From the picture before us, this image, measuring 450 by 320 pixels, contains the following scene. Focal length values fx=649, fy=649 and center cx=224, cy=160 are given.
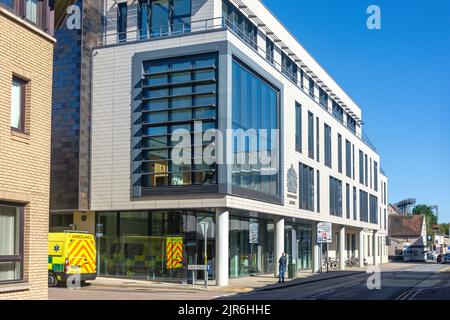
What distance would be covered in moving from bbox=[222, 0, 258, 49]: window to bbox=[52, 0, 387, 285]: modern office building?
12 centimetres

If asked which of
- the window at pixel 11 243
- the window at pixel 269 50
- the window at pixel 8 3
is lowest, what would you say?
the window at pixel 11 243

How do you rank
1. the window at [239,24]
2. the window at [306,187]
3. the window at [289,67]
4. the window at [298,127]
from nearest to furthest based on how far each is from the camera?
the window at [239,24], the window at [298,127], the window at [306,187], the window at [289,67]

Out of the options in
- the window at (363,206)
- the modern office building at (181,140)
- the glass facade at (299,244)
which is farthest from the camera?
the window at (363,206)

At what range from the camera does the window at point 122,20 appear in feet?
123

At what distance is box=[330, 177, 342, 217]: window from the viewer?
55544 millimetres

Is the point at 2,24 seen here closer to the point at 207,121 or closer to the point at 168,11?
the point at 207,121

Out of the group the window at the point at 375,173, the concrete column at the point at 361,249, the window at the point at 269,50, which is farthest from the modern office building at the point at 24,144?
the window at the point at 375,173

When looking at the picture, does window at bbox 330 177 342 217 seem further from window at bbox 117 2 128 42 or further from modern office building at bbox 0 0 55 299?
modern office building at bbox 0 0 55 299

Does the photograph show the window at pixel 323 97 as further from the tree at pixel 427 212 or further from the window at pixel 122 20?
the tree at pixel 427 212

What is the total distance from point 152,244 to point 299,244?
21.1 m

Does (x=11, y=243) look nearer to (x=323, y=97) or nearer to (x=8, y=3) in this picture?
(x=8, y=3)

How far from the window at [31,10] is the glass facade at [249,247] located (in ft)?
70.8

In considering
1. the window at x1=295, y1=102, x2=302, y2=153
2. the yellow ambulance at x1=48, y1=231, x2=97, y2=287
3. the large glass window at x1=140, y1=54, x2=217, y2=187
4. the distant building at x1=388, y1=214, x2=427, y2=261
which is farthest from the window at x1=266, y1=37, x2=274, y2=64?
the distant building at x1=388, y1=214, x2=427, y2=261
